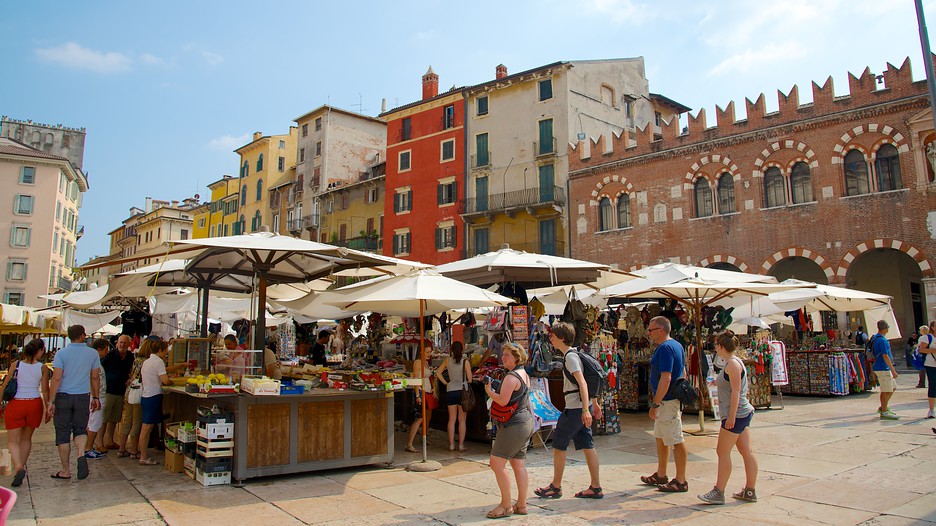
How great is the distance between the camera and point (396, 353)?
11.8 m

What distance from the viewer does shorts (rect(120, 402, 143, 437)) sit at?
8.11 meters

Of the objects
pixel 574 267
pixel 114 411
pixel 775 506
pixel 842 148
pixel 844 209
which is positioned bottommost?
pixel 775 506

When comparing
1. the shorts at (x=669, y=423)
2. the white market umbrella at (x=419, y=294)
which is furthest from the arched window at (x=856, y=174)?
the shorts at (x=669, y=423)

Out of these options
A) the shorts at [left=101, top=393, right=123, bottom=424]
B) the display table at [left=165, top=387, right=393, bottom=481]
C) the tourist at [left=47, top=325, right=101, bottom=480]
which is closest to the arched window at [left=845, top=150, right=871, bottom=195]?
the display table at [left=165, top=387, right=393, bottom=481]

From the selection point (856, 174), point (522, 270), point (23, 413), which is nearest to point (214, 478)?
point (23, 413)

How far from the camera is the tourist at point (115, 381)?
8.42m

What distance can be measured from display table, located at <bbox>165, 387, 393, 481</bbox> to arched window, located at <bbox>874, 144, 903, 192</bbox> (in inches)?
788

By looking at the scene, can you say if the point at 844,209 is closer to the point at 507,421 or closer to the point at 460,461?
the point at 460,461

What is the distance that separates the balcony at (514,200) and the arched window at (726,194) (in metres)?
7.26

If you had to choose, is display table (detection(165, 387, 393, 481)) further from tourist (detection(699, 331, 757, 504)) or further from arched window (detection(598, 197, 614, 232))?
arched window (detection(598, 197, 614, 232))

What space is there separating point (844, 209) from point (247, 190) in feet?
136

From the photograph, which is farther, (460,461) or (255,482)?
(460,461)

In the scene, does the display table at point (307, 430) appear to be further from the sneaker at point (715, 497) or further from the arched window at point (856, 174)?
the arched window at point (856, 174)

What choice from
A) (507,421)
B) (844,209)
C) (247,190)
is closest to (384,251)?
(247,190)
